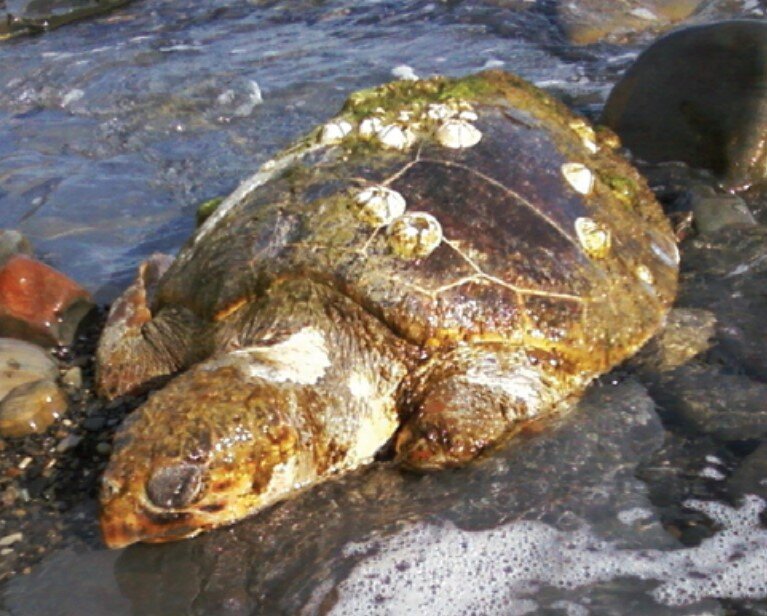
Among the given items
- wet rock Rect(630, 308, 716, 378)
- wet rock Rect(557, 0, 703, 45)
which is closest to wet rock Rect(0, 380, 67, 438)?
wet rock Rect(630, 308, 716, 378)

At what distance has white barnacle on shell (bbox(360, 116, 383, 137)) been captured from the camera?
4.36m

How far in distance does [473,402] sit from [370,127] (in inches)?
54.7

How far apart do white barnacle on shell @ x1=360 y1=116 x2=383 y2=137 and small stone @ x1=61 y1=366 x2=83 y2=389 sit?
1602mm

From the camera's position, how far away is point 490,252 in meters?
3.85

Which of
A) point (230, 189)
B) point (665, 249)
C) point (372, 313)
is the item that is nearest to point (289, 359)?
point (372, 313)

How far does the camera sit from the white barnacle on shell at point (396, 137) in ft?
13.9

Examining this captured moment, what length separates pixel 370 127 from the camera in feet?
14.4

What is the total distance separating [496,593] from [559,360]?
1104mm

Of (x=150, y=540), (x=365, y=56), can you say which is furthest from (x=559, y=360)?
(x=365, y=56)

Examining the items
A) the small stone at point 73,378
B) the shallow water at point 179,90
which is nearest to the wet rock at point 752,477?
the small stone at point 73,378

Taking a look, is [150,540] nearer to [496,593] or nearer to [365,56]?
[496,593]

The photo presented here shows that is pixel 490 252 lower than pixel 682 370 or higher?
higher

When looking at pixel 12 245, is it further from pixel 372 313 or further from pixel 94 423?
pixel 372 313

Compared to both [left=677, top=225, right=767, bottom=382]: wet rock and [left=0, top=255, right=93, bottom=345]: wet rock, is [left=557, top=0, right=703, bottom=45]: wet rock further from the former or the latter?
[left=0, top=255, right=93, bottom=345]: wet rock
